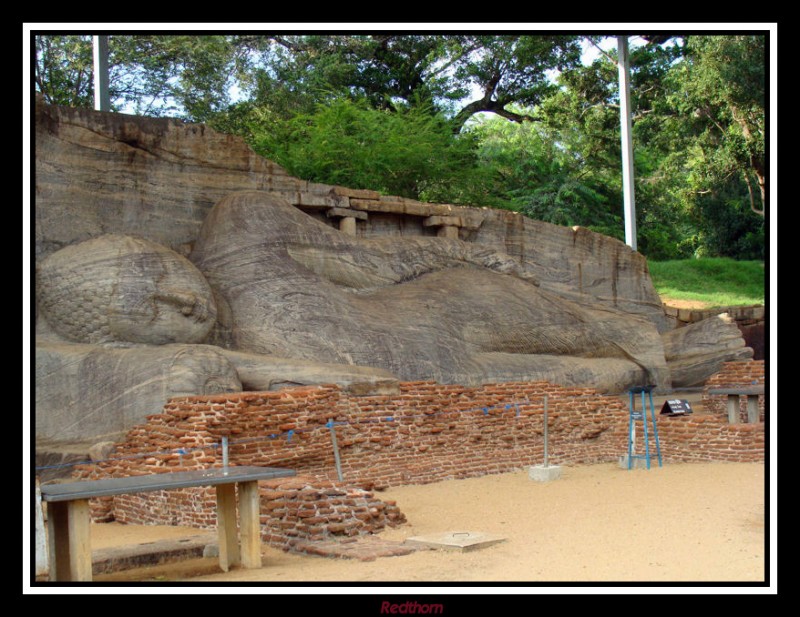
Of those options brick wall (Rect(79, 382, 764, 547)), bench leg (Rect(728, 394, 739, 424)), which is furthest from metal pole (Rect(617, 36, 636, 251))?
brick wall (Rect(79, 382, 764, 547))

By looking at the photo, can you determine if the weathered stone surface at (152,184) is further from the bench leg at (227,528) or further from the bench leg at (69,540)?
the bench leg at (69,540)

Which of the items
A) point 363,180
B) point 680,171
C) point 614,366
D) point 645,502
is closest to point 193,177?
point 614,366

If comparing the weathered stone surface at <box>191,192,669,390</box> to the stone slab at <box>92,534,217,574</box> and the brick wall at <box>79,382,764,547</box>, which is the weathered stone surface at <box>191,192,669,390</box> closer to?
the brick wall at <box>79,382,764,547</box>

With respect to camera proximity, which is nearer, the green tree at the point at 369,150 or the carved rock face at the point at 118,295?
the carved rock face at the point at 118,295

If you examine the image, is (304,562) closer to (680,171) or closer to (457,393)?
(457,393)

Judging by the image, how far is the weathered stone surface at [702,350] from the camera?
44.9 feet

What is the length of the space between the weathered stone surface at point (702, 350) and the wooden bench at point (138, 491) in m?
8.57

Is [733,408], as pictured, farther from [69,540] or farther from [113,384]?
[69,540]

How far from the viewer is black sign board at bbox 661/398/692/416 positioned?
427 inches

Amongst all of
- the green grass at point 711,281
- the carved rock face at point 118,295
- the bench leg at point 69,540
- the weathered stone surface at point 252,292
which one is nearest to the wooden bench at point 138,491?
the bench leg at point 69,540

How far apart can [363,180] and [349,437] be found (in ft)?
37.1

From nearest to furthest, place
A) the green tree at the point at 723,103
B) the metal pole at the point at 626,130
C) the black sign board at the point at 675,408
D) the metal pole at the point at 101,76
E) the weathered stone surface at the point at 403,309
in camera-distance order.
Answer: the weathered stone surface at the point at 403,309
the black sign board at the point at 675,408
the metal pole at the point at 101,76
the green tree at the point at 723,103
the metal pole at the point at 626,130

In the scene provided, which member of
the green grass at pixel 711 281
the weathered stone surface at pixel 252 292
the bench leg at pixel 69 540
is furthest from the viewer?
the green grass at pixel 711 281

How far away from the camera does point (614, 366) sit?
12578mm
